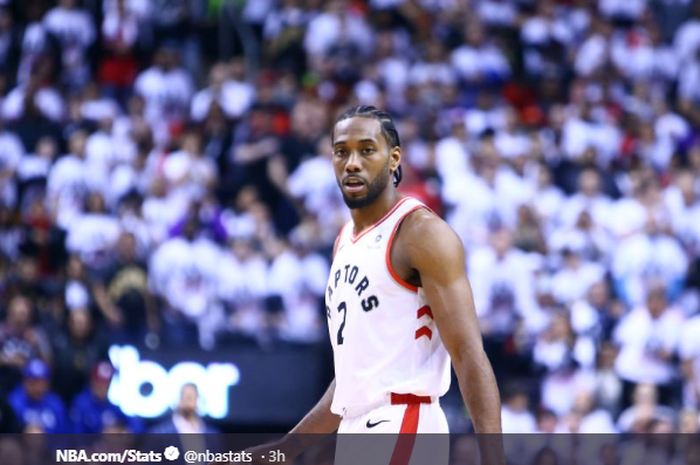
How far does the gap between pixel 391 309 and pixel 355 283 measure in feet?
0.77

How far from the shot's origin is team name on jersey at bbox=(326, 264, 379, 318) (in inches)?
204

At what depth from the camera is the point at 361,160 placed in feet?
17.2

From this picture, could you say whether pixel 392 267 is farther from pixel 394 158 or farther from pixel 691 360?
pixel 691 360

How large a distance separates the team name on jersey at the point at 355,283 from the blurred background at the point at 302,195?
6.10 meters

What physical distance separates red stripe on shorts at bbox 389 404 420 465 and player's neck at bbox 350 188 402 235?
844 millimetres

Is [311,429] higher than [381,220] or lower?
lower

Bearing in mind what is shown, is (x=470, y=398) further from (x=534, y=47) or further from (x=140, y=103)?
(x=534, y=47)

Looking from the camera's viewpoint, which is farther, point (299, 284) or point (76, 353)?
point (299, 284)

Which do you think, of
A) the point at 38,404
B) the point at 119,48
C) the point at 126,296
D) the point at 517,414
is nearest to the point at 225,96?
the point at 119,48

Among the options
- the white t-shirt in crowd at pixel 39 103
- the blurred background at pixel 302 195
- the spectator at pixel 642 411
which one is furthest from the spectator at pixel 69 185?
the spectator at pixel 642 411

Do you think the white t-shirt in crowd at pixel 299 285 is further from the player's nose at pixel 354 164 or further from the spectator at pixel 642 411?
the player's nose at pixel 354 164

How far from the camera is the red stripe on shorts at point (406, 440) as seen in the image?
16.7 feet

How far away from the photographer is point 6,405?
12.2 meters

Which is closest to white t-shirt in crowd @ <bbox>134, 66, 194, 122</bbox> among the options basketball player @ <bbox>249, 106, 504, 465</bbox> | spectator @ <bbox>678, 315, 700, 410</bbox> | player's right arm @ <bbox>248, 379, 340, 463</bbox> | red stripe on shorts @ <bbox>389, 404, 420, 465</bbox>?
spectator @ <bbox>678, 315, 700, 410</bbox>
